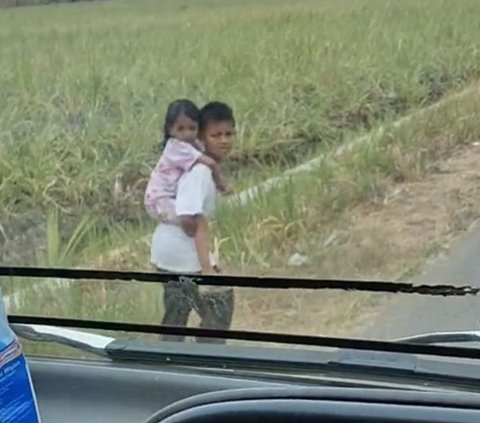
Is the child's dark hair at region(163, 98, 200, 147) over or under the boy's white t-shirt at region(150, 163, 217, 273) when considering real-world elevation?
over

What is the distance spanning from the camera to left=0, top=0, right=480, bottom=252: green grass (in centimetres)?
227

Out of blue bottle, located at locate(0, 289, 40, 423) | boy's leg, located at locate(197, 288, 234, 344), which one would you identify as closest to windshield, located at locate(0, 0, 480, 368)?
boy's leg, located at locate(197, 288, 234, 344)

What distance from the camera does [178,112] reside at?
228cm

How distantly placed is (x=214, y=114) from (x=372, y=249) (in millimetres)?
403

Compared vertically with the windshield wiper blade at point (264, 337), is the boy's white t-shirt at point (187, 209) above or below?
above

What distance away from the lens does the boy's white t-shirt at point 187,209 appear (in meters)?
2.23

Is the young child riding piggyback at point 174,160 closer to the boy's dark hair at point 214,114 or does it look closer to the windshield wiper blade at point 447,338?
the boy's dark hair at point 214,114

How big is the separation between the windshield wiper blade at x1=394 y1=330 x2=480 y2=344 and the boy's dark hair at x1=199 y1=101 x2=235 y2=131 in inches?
23.3

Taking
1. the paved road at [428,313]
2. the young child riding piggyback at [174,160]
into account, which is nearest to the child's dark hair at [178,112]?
the young child riding piggyback at [174,160]

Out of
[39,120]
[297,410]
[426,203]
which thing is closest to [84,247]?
[39,120]

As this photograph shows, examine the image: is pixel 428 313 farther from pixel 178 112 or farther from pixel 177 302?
pixel 178 112

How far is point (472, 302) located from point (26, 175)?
986 millimetres

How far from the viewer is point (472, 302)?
2.01 meters

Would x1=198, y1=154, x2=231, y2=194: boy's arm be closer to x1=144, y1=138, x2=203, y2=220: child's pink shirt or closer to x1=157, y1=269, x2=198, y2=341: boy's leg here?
x1=144, y1=138, x2=203, y2=220: child's pink shirt
